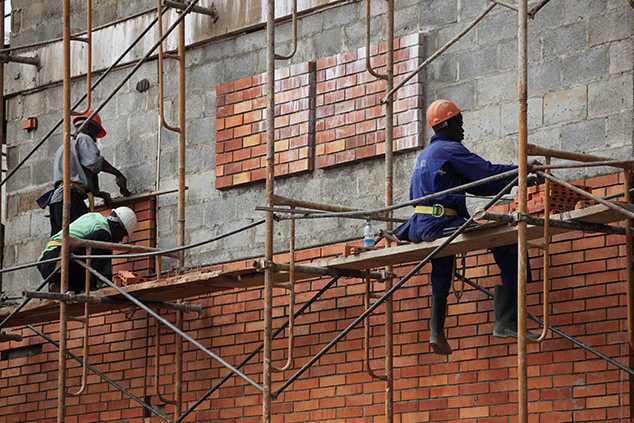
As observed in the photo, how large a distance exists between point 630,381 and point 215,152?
4.70 meters

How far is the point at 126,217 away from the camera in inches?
489

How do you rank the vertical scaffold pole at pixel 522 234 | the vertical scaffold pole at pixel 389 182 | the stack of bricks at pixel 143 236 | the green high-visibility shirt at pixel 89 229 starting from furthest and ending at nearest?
1. the stack of bricks at pixel 143 236
2. the green high-visibility shirt at pixel 89 229
3. the vertical scaffold pole at pixel 389 182
4. the vertical scaffold pole at pixel 522 234

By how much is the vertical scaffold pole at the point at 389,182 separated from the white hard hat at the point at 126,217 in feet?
9.46

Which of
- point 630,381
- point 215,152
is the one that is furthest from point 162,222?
point 630,381

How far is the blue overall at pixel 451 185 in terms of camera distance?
9383mm

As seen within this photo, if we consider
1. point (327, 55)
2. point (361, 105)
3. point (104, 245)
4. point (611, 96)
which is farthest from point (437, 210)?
point (104, 245)

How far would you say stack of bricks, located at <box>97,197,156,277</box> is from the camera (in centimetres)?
1262

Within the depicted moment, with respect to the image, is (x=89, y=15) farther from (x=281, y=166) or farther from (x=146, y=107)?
(x=281, y=166)

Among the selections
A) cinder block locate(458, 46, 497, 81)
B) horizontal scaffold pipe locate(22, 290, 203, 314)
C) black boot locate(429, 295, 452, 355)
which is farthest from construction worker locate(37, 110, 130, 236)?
black boot locate(429, 295, 452, 355)

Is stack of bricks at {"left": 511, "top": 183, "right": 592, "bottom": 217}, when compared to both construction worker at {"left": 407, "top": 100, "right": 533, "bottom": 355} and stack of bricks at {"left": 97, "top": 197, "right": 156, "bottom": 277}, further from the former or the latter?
stack of bricks at {"left": 97, "top": 197, "right": 156, "bottom": 277}

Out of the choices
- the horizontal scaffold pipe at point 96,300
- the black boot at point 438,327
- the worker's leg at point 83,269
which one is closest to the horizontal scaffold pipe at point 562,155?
the black boot at point 438,327

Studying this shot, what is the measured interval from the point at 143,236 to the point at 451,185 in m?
4.10

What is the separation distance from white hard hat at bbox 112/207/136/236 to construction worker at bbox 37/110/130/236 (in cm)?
33

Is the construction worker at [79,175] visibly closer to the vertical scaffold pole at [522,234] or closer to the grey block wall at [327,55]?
the grey block wall at [327,55]
